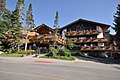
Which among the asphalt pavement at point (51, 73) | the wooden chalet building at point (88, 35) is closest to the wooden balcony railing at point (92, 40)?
the wooden chalet building at point (88, 35)

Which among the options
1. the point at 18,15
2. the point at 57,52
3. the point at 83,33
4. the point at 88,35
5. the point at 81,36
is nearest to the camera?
the point at 57,52

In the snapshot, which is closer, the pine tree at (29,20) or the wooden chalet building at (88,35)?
the pine tree at (29,20)

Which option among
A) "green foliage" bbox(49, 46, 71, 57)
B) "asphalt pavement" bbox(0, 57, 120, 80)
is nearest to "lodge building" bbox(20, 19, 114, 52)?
"green foliage" bbox(49, 46, 71, 57)

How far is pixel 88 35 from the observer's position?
56844 mm

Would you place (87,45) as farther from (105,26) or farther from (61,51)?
(61,51)

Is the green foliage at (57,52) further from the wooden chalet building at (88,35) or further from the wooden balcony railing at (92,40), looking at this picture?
the wooden balcony railing at (92,40)

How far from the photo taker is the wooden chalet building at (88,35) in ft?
179

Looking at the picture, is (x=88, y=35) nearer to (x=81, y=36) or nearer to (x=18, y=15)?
(x=81, y=36)

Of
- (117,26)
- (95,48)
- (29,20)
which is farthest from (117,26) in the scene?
(29,20)

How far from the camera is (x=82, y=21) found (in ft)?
194

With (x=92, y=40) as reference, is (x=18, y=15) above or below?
above

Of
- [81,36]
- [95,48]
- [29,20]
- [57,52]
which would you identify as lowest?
[57,52]

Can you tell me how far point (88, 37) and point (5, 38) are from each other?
83.2ft

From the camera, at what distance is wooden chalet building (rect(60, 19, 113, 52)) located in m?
54.4
